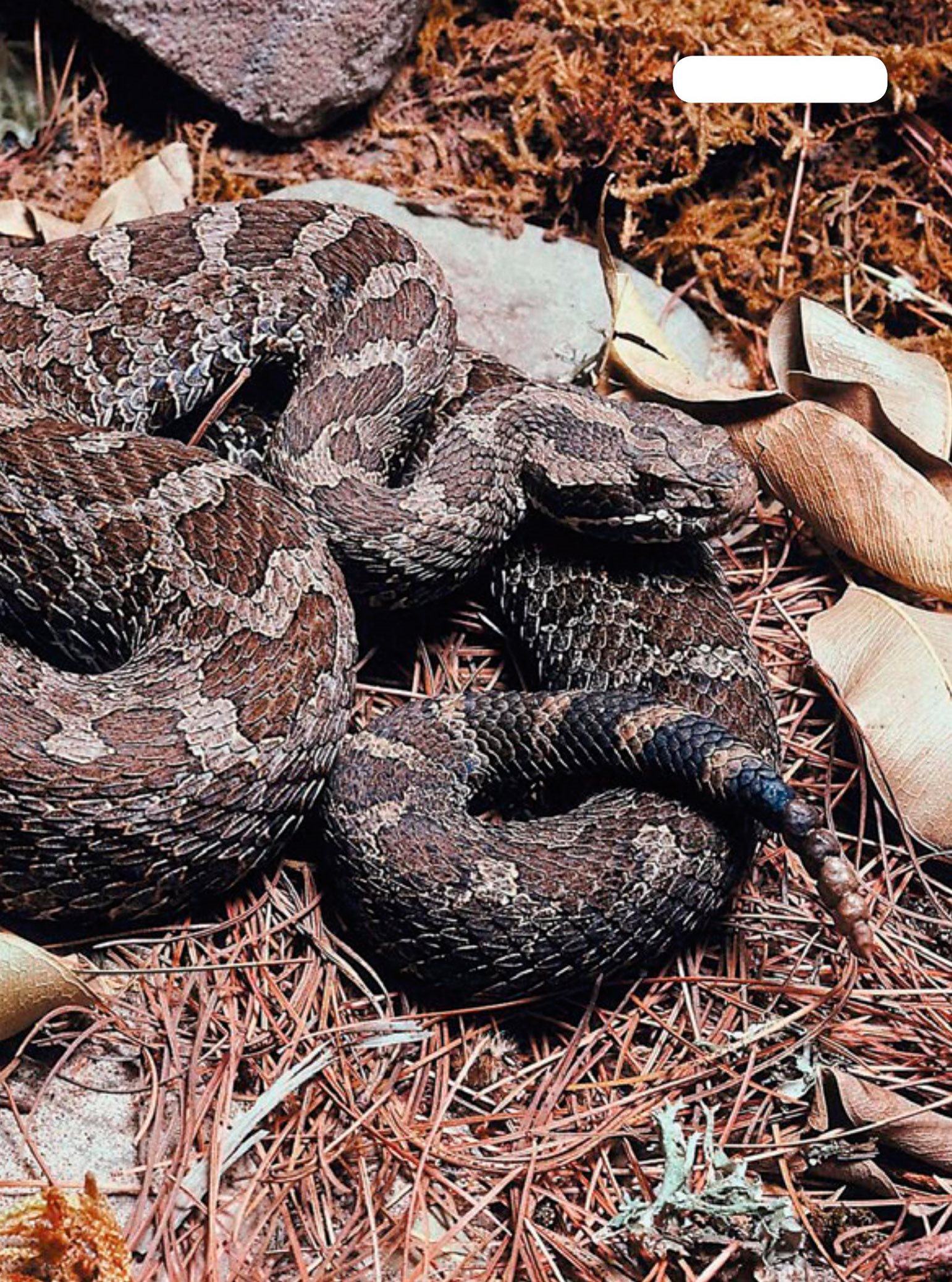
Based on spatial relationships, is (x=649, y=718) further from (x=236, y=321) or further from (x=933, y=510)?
(x=236, y=321)

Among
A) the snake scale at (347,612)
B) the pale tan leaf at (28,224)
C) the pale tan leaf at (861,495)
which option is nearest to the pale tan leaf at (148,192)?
the pale tan leaf at (28,224)

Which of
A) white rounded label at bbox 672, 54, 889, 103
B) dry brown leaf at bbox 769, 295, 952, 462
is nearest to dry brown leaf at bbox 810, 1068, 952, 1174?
dry brown leaf at bbox 769, 295, 952, 462

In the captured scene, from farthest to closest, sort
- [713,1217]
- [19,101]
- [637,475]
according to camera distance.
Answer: [19,101] → [637,475] → [713,1217]

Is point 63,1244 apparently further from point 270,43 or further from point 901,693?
point 270,43

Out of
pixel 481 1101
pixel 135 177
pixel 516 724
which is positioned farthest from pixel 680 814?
pixel 135 177

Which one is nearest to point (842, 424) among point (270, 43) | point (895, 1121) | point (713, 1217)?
point (895, 1121)

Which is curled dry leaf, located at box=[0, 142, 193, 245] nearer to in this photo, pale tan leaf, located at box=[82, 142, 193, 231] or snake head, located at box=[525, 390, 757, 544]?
pale tan leaf, located at box=[82, 142, 193, 231]

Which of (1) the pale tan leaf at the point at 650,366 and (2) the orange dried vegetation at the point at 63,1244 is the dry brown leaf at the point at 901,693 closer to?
(1) the pale tan leaf at the point at 650,366
